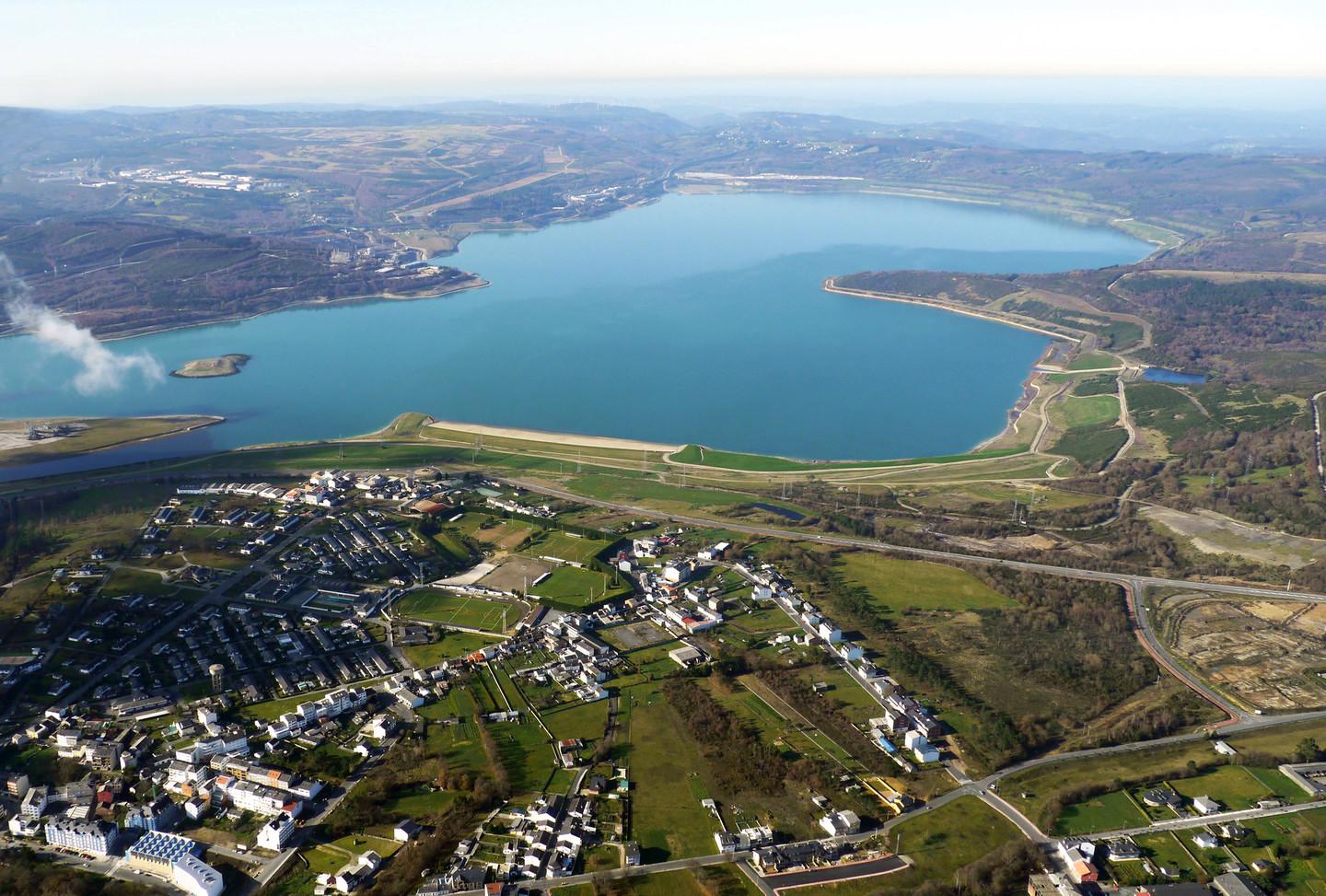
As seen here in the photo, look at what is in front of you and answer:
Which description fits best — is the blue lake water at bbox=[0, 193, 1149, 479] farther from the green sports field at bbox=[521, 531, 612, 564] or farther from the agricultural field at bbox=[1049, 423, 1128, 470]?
the green sports field at bbox=[521, 531, 612, 564]

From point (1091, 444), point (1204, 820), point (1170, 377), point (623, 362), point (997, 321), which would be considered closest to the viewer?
point (1204, 820)

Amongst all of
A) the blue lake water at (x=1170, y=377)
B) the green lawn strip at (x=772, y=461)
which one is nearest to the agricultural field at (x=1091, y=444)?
the green lawn strip at (x=772, y=461)

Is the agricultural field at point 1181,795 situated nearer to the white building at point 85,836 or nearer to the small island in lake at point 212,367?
the white building at point 85,836

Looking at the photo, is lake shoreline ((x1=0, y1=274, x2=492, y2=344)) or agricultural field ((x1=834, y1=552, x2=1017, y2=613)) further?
lake shoreline ((x1=0, y1=274, x2=492, y2=344))

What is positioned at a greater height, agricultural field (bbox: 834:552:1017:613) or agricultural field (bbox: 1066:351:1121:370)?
agricultural field (bbox: 834:552:1017:613)

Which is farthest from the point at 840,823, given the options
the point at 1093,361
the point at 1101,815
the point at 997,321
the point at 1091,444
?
the point at 997,321

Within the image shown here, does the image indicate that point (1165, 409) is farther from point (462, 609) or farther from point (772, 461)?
point (462, 609)

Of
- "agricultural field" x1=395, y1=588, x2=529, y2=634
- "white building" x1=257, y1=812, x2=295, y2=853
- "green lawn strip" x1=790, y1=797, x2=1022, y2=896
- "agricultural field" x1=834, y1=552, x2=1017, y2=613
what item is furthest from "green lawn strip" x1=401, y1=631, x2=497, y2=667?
"agricultural field" x1=834, y1=552, x2=1017, y2=613
